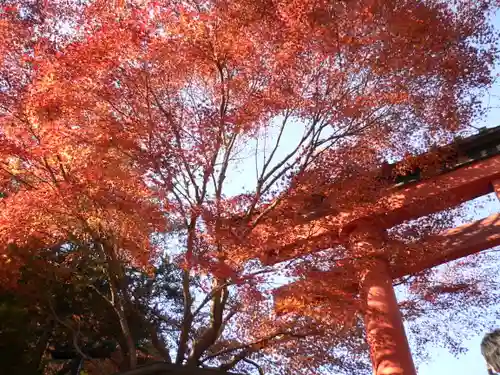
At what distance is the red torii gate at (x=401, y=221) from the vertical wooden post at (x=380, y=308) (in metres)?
0.02

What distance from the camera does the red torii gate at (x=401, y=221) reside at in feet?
27.7

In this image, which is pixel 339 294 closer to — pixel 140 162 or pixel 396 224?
pixel 396 224

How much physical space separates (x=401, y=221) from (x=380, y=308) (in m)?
2.22

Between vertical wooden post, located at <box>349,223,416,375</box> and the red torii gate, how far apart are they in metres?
0.02

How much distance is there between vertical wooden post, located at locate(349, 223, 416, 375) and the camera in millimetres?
7625

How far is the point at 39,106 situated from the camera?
640 cm

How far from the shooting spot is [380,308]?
8.27m

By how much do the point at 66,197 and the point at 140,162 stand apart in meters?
1.13

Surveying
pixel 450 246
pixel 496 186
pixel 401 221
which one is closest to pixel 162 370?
pixel 401 221

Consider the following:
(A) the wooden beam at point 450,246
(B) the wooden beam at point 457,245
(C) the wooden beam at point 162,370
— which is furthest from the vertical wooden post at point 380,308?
(C) the wooden beam at point 162,370

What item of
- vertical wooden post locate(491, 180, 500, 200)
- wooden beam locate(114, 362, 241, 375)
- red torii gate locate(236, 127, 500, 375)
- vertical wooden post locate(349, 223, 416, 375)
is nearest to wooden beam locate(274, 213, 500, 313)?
red torii gate locate(236, 127, 500, 375)

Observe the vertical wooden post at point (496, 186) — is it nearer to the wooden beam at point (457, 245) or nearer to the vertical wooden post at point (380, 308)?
the wooden beam at point (457, 245)

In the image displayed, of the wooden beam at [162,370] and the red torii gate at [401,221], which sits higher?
the red torii gate at [401,221]

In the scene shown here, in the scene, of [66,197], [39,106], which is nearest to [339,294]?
[66,197]
